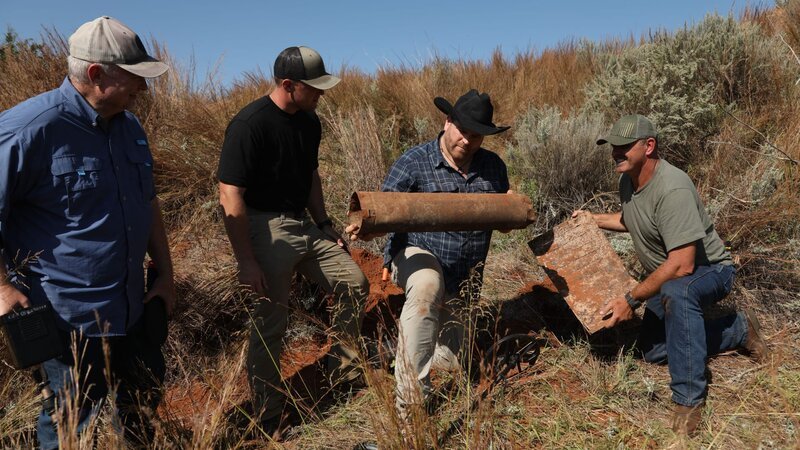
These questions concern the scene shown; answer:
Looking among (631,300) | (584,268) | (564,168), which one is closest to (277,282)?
(584,268)

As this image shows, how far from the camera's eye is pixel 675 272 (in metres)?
3.04

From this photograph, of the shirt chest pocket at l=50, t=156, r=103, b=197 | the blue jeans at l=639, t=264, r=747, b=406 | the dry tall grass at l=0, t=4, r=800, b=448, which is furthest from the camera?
the blue jeans at l=639, t=264, r=747, b=406

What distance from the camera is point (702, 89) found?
600cm

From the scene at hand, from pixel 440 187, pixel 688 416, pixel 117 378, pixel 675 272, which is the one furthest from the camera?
pixel 440 187

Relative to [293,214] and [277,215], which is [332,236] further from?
[277,215]

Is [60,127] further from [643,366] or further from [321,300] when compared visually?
[643,366]

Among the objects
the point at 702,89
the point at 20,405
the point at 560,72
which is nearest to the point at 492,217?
the point at 20,405

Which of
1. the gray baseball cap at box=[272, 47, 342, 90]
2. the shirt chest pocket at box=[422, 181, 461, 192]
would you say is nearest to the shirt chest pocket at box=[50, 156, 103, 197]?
the gray baseball cap at box=[272, 47, 342, 90]

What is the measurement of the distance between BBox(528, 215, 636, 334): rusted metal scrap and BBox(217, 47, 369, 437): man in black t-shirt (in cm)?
122

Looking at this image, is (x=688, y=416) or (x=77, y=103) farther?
(x=688, y=416)

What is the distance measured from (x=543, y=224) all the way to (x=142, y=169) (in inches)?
158

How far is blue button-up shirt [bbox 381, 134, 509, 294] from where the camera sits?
11.0ft

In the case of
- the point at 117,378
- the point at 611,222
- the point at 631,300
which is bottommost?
the point at 631,300

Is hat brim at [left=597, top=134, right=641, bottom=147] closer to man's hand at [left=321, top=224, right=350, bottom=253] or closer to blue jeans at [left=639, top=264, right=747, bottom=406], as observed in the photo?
blue jeans at [left=639, top=264, right=747, bottom=406]
